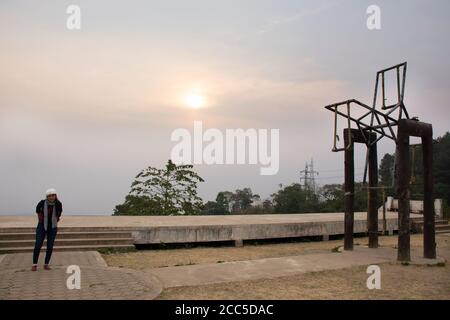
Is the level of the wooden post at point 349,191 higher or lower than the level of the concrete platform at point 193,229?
higher

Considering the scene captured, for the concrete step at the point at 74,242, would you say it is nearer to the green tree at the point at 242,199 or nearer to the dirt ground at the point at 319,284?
the dirt ground at the point at 319,284

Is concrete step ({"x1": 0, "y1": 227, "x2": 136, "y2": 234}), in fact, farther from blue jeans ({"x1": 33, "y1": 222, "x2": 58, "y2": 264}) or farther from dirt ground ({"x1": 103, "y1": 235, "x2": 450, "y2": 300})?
blue jeans ({"x1": 33, "y1": 222, "x2": 58, "y2": 264})

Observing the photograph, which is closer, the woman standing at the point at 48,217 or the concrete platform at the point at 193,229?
the woman standing at the point at 48,217

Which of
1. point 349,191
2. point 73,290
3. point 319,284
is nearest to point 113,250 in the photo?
point 73,290

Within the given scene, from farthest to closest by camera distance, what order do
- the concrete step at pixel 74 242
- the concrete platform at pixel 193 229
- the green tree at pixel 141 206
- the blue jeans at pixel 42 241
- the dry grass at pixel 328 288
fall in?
the green tree at pixel 141 206, the concrete platform at pixel 193 229, the concrete step at pixel 74 242, the blue jeans at pixel 42 241, the dry grass at pixel 328 288

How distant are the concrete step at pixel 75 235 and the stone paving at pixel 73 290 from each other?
1692mm

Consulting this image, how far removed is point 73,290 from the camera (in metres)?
5.71

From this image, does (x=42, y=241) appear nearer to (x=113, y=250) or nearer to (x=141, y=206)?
(x=113, y=250)

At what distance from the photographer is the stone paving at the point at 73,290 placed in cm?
547

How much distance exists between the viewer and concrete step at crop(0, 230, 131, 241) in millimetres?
9805

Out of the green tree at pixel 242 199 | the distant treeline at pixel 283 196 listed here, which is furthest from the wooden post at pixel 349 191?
the green tree at pixel 242 199
